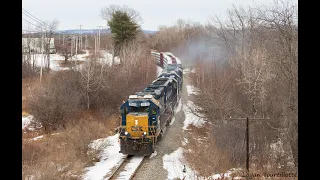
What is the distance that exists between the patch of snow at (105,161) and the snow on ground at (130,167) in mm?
564

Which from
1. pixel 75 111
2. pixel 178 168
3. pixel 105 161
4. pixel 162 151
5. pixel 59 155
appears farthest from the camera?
pixel 75 111

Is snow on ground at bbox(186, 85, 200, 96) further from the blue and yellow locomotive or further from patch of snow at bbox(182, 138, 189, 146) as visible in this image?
the blue and yellow locomotive

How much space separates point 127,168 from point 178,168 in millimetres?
2127

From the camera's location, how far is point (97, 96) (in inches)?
1051

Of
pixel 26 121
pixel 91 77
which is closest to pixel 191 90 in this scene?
pixel 91 77

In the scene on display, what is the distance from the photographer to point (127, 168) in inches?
509

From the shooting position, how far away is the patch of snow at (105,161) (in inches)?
486

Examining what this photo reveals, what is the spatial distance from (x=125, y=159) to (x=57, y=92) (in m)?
9.67

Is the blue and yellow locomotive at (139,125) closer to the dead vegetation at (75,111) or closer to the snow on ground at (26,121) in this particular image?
the dead vegetation at (75,111)

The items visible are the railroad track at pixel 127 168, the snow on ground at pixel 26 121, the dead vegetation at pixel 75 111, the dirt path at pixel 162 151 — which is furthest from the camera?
the snow on ground at pixel 26 121

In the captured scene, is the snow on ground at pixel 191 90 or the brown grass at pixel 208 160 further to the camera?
the snow on ground at pixel 191 90

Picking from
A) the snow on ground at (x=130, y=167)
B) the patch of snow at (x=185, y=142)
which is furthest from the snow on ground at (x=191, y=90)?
the snow on ground at (x=130, y=167)

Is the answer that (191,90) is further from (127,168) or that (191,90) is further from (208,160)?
(127,168)
